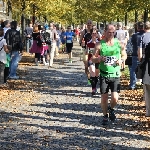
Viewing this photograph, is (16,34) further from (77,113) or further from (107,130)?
(107,130)


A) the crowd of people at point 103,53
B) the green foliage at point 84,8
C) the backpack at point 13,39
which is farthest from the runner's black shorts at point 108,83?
the green foliage at point 84,8

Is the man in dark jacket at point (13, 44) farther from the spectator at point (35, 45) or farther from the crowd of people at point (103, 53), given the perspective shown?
the spectator at point (35, 45)

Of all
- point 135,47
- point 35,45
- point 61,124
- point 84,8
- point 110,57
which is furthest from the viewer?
point 84,8

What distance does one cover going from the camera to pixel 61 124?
9.16 metres

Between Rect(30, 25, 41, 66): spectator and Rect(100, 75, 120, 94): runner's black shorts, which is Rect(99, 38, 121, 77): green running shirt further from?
Rect(30, 25, 41, 66): spectator

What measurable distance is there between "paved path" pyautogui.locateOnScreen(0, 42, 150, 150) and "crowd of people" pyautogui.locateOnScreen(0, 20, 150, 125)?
50 centimetres

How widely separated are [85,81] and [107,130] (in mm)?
7345

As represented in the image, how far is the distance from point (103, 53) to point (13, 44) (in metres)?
7.28

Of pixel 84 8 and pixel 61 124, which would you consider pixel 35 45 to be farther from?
pixel 84 8

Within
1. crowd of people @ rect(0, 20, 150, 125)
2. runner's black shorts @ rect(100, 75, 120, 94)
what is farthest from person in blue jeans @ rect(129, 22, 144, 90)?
runner's black shorts @ rect(100, 75, 120, 94)

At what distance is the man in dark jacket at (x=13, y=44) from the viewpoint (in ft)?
50.5

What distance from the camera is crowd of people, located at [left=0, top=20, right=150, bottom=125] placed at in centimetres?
902

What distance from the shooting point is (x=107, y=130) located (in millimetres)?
8648

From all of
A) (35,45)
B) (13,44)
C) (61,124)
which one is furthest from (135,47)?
(35,45)
